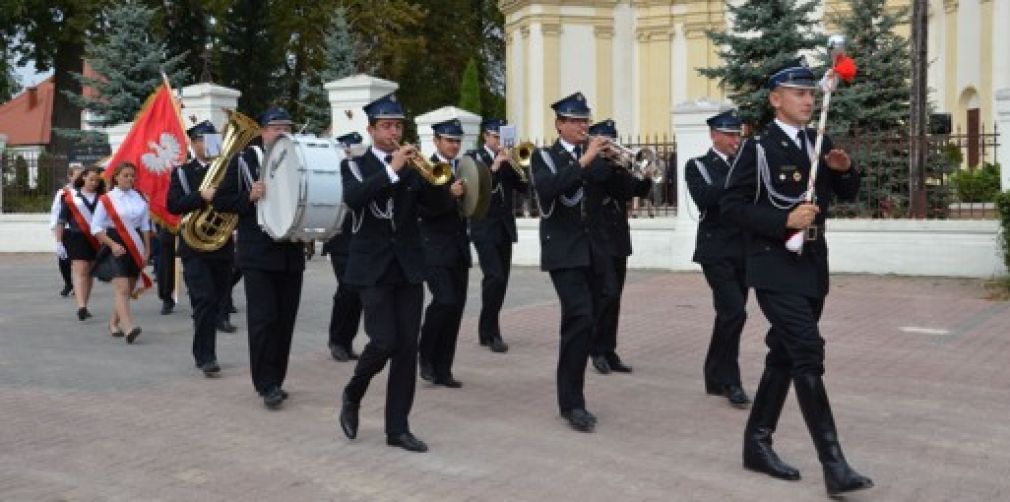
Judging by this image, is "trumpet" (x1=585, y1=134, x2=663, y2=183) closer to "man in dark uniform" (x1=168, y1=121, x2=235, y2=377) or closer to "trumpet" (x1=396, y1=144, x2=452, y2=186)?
"trumpet" (x1=396, y1=144, x2=452, y2=186)

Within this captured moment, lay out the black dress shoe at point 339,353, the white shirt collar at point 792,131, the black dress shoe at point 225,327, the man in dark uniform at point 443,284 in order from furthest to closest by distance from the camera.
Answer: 1. the black dress shoe at point 225,327
2. the black dress shoe at point 339,353
3. the man in dark uniform at point 443,284
4. the white shirt collar at point 792,131

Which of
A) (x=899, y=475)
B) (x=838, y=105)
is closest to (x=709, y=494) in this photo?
(x=899, y=475)

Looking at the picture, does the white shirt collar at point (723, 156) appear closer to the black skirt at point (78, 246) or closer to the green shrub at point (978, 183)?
the black skirt at point (78, 246)

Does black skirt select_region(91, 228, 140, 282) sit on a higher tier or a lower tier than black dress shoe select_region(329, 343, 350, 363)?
higher

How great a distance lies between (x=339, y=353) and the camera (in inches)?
412

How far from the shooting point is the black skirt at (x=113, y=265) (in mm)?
11500

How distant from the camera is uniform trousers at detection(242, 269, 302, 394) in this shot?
836 centimetres

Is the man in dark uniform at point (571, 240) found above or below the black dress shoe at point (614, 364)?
above

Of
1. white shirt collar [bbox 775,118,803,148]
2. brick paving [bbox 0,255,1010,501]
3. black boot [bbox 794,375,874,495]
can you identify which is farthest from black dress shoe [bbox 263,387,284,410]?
white shirt collar [bbox 775,118,803,148]

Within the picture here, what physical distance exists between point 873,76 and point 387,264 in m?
15.6

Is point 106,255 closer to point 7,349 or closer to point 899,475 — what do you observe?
point 7,349

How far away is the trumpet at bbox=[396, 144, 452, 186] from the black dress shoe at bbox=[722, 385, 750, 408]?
2744 millimetres

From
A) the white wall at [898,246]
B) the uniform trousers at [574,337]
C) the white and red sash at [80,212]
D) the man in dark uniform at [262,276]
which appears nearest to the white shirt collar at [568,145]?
the uniform trousers at [574,337]

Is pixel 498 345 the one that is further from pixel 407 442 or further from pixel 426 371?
pixel 407 442
